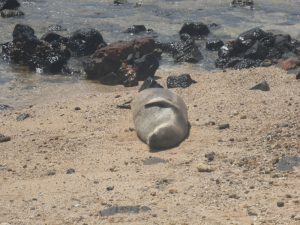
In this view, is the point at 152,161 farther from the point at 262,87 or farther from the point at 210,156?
the point at 262,87

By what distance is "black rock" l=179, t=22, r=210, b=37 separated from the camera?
22.7 metres

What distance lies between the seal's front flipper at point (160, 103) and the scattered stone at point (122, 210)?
3424mm

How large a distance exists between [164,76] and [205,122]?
512cm

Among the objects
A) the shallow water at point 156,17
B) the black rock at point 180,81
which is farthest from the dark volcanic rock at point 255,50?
the black rock at point 180,81

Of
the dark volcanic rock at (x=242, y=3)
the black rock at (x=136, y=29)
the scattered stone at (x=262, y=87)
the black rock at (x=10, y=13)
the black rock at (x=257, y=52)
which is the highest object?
the scattered stone at (x=262, y=87)

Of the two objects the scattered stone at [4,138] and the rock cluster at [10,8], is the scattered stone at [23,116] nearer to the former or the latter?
the scattered stone at [4,138]

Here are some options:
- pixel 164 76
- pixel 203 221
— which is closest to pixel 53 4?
pixel 164 76

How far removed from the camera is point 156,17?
26.0m

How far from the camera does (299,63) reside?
16.9 m

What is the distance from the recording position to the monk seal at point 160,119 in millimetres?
11195

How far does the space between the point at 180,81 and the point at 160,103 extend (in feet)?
12.6

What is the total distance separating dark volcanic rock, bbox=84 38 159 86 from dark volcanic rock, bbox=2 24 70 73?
1.11 meters

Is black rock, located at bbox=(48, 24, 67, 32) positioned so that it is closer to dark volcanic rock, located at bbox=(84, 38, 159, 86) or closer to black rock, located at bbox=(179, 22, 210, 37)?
black rock, located at bbox=(179, 22, 210, 37)

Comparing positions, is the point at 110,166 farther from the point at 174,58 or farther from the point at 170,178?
Result: the point at 174,58
